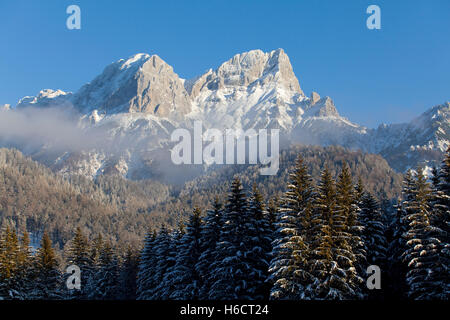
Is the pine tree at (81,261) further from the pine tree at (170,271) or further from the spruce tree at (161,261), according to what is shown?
the pine tree at (170,271)

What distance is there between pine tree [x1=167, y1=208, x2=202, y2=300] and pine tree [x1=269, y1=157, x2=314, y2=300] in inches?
485

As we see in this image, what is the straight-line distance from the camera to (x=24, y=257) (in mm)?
52875

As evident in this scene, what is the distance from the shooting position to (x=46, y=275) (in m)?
55.6

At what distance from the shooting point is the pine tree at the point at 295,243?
106ft

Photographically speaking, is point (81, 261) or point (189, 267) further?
point (81, 261)

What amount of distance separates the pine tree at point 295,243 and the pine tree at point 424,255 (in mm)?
7674

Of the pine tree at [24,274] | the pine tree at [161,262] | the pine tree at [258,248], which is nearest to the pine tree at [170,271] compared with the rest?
the pine tree at [161,262]

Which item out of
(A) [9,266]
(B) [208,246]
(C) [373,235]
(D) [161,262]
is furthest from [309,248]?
(A) [9,266]

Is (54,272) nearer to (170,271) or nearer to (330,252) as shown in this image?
(170,271)

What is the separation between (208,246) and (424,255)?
2020 centimetres
